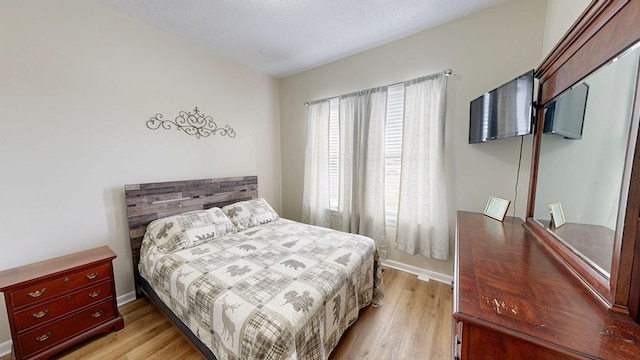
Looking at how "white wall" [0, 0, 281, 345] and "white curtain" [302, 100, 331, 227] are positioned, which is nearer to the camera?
"white wall" [0, 0, 281, 345]

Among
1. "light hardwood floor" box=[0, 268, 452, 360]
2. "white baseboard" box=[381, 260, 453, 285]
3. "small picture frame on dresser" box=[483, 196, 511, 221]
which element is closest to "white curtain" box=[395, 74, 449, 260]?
"white baseboard" box=[381, 260, 453, 285]

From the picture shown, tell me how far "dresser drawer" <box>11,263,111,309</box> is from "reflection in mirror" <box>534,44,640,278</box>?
9.48 ft

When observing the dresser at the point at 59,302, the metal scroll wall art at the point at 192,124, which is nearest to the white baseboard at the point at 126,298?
the dresser at the point at 59,302

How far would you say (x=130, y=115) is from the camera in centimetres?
208

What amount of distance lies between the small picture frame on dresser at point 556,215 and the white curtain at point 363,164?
150 centimetres

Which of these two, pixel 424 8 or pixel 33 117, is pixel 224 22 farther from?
pixel 424 8

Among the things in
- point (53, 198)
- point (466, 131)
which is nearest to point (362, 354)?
point (466, 131)

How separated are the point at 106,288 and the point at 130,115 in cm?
152

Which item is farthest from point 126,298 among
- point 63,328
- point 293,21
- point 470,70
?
point 470,70

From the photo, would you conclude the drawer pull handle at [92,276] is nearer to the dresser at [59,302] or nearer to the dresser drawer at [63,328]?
the dresser at [59,302]

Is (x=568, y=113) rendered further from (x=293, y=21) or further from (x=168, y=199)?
(x=168, y=199)

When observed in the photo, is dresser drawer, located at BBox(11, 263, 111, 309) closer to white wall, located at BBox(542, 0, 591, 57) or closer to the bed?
the bed

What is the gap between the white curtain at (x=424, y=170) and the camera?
226 cm

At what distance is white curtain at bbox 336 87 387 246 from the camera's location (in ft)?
8.63
